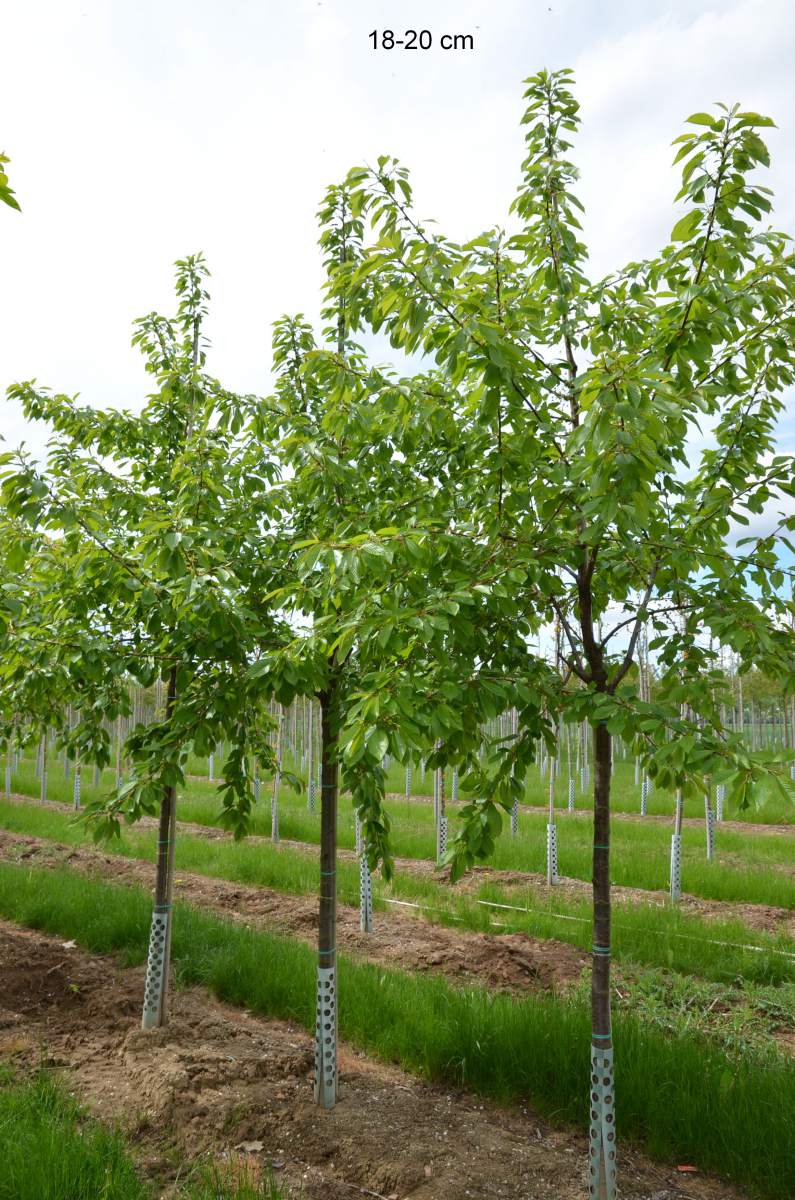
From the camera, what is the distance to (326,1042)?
401cm

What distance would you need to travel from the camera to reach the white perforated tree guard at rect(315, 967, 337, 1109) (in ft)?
13.1

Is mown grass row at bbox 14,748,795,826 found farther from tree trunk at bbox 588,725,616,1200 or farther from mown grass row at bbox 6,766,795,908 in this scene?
tree trunk at bbox 588,725,616,1200

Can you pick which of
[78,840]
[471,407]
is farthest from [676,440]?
[78,840]

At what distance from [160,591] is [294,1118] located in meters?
2.60

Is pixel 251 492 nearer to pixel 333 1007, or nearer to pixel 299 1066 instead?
pixel 333 1007

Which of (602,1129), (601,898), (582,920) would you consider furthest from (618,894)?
(601,898)

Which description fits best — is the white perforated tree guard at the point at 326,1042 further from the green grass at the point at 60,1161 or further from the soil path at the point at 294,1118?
the green grass at the point at 60,1161

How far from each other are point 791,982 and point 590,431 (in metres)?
5.36

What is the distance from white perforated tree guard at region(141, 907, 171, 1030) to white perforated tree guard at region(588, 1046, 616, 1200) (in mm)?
2781

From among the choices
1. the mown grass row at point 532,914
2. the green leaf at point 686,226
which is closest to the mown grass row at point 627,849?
the mown grass row at point 532,914

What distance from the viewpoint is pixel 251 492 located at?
176 inches

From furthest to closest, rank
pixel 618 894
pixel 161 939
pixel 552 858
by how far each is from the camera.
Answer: pixel 552 858, pixel 618 894, pixel 161 939

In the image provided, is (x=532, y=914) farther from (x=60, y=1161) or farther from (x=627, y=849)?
(x=60, y=1161)

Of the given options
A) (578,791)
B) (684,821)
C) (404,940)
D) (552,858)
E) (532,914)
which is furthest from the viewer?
(578,791)
